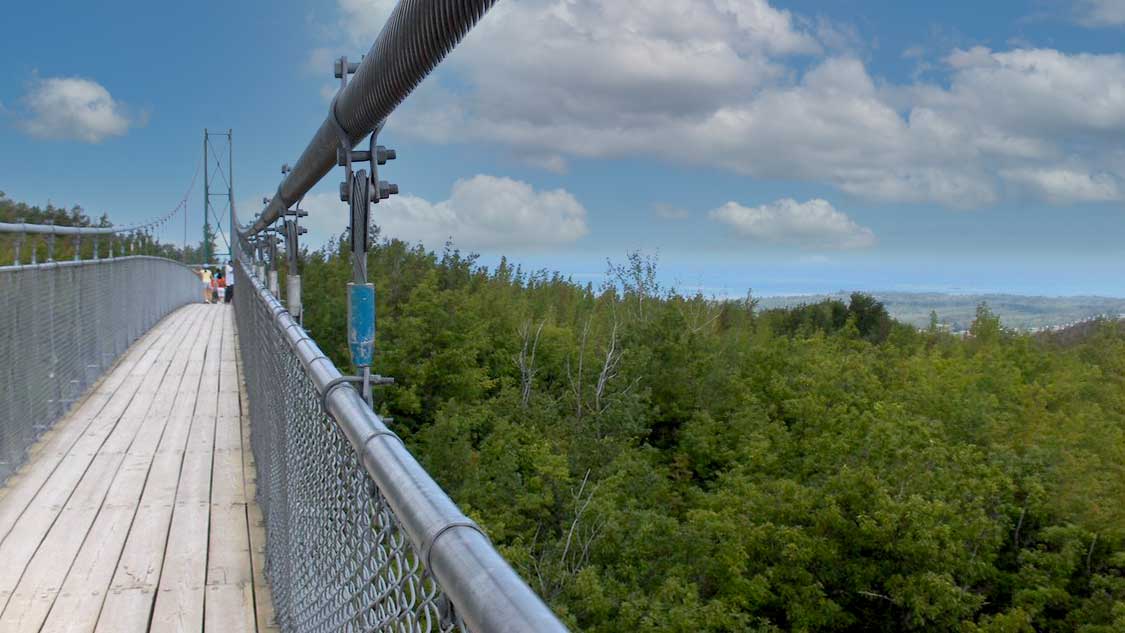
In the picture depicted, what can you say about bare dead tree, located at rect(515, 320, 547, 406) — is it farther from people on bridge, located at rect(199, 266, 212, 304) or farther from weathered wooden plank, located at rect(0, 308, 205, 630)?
weathered wooden plank, located at rect(0, 308, 205, 630)

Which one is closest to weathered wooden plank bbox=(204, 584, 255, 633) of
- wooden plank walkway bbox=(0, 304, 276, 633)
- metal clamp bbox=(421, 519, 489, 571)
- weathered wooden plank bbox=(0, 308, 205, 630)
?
wooden plank walkway bbox=(0, 304, 276, 633)

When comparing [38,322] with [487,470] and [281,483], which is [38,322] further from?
[487,470]

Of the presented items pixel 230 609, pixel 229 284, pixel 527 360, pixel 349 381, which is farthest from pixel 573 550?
pixel 349 381

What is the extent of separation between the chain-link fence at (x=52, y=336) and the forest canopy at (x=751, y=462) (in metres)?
8.23

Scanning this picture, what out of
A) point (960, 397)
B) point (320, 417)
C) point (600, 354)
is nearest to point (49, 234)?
point (320, 417)

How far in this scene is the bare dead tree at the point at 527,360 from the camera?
33.1 metres

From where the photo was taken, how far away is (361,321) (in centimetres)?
287

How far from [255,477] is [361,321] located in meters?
3.47

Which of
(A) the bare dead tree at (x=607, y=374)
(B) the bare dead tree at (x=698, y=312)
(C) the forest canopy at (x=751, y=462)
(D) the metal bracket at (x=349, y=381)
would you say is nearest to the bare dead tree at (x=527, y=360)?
(C) the forest canopy at (x=751, y=462)

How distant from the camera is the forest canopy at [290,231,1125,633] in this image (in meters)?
18.9

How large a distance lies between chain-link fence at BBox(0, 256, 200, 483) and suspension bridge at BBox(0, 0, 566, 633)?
29mm

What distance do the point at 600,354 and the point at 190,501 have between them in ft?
111

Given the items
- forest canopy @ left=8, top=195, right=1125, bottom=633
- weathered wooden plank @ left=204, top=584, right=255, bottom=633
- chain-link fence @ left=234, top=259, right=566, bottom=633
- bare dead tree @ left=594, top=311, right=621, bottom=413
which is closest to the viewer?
chain-link fence @ left=234, top=259, right=566, bottom=633

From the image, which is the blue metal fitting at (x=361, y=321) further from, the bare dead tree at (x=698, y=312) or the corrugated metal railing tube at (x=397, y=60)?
the bare dead tree at (x=698, y=312)
